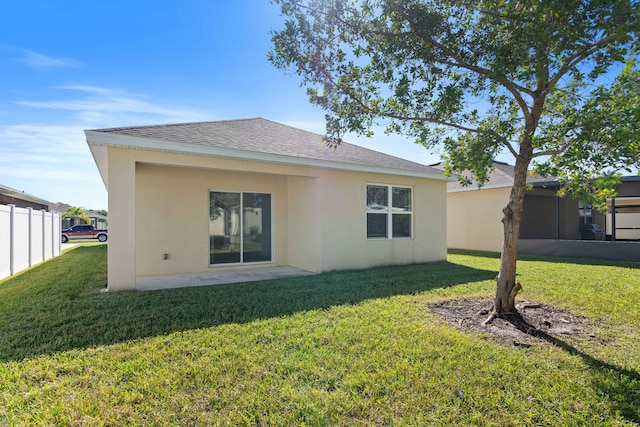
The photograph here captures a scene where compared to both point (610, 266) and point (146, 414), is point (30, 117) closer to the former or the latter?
point (146, 414)

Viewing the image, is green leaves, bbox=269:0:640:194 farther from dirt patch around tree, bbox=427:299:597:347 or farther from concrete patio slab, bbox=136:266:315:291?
concrete patio slab, bbox=136:266:315:291

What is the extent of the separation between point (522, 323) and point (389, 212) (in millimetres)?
5806

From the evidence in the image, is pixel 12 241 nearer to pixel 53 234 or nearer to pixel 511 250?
pixel 53 234


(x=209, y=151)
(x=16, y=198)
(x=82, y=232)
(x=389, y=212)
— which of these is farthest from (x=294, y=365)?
(x=82, y=232)

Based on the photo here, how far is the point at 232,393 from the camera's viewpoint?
9.55 ft

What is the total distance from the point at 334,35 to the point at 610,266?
37.2 ft

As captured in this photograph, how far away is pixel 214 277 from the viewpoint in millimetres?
8344

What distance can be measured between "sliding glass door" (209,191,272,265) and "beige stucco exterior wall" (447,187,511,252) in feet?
34.2

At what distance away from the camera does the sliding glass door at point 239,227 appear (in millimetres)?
9461

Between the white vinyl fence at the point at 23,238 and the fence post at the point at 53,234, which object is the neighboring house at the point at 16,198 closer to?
the fence post at the point at 53,234

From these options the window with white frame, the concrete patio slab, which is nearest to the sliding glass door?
the concrete patio slab

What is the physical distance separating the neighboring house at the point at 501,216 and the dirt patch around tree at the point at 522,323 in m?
9.86

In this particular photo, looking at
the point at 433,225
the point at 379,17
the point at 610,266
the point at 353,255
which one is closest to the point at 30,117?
the point at 353,255

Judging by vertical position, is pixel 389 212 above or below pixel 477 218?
above
